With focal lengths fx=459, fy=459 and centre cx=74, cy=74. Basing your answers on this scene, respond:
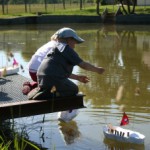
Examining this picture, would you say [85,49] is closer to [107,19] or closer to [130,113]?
[130,113]

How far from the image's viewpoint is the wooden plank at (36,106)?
5701mm

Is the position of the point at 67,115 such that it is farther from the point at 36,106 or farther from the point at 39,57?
the point at 36,106

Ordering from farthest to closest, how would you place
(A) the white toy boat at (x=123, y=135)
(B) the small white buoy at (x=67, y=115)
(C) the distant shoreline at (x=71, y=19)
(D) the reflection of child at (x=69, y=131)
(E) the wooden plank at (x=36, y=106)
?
(C) the distant shoreline at (x=71, y=19), (B) the small white buoy at (x=67, y=115), (D) the reflection of child at (x=69, y=131), (A) the white toy boat at (x=123, y=135), (E) the wooden plank at (x=36, y=106)

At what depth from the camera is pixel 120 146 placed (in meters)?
6.25

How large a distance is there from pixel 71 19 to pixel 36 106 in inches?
1153

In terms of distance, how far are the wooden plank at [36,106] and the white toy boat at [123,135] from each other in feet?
2.08

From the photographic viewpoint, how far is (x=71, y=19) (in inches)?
1368

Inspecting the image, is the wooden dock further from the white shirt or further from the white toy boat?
the white toy boat

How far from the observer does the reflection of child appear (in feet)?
21.4

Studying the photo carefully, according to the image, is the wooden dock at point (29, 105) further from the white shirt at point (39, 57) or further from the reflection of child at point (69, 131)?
the reflection of child at point (69, 131)

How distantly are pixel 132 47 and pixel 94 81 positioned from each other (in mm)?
8359

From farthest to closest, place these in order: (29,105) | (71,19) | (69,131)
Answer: (71,19), (69,131), (29,105)

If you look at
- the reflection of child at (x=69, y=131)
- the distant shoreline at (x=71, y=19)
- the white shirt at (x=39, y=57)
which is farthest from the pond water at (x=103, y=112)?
the distant shoreline at (x=71, y=19)

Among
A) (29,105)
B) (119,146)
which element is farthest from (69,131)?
(29,105)
